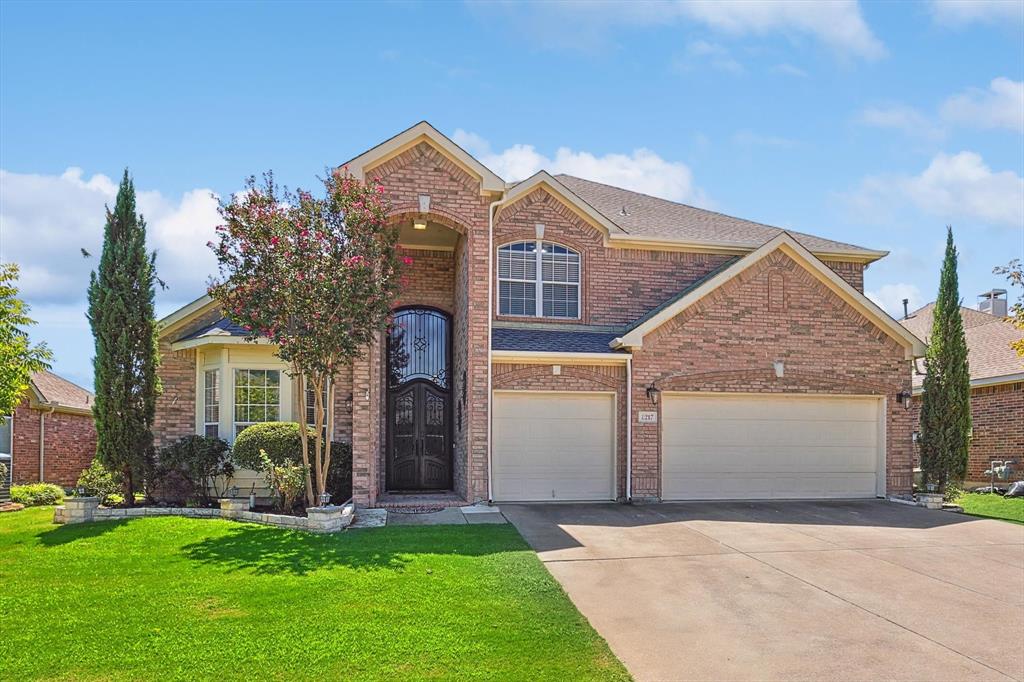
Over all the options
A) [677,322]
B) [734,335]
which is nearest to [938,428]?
[734,335]

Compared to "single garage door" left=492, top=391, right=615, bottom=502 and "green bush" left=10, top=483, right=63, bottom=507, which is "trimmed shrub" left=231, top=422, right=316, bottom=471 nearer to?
"single garage door" left=492, top=391, right=615, bottom=502

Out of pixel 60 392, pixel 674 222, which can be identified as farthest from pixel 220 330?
pixel 674 222

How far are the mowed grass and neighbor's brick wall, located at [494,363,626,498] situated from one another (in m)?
4.20

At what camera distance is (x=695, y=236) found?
16.9 metres

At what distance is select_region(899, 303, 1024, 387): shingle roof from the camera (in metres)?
18.5

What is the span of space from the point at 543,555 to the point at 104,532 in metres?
6.52

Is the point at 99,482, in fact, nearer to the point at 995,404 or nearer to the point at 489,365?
the point at 489,365

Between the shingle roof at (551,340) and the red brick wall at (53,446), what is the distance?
1184 cm

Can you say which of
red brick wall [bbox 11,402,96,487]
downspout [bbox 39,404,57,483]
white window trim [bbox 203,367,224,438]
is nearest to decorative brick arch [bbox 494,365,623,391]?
white window trim [bbox 203,367,224,438]

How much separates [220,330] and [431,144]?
5.50 meters

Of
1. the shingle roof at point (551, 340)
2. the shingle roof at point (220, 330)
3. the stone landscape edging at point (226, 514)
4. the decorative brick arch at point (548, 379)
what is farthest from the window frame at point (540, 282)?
the stone landscape edging at point (226, 514)

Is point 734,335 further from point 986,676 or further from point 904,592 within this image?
point 986,676

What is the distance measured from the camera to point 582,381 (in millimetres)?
14352

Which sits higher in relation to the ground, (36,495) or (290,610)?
(290,610)
